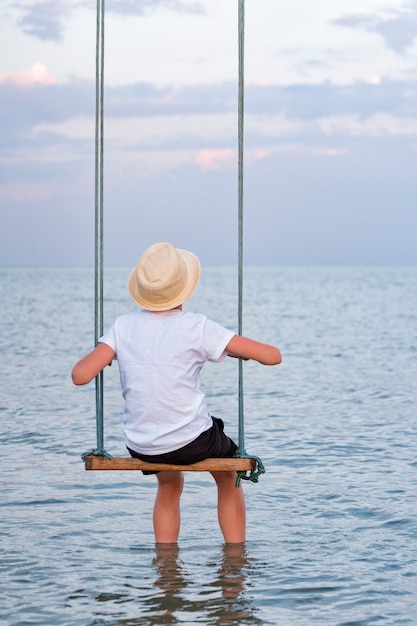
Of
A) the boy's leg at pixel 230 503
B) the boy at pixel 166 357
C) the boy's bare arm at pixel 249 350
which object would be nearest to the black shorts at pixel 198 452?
the boy at pixel 166 357

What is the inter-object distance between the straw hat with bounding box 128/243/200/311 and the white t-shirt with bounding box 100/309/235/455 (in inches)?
2.8

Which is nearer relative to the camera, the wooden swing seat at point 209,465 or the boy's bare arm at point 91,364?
the boy's bare arm at point 91,364

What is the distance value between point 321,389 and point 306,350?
25.0ft

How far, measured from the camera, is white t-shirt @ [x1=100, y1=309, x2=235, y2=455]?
4.80m

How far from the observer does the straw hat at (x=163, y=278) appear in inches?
190

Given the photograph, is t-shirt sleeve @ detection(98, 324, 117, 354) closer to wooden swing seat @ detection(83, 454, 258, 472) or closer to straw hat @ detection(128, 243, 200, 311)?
straw hat @ detection(128, 243, 200, 311)

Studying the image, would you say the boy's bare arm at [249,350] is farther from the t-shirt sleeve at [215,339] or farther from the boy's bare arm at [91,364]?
the boy's bare arm at [91,364]

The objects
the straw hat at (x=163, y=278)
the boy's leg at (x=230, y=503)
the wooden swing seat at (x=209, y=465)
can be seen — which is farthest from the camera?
the boy's leg at (x=230, y=503)

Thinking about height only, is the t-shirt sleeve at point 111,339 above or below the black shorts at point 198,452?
above

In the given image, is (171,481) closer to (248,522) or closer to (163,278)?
(163,278)

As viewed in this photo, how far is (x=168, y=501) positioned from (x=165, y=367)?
3.22 ft

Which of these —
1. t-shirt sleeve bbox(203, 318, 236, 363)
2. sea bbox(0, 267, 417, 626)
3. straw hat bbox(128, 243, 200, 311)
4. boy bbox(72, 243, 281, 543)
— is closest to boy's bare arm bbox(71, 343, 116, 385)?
boy bbox(72, 243, 281, 543)

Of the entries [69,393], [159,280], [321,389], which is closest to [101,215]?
[159,280]

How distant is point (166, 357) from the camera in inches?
190
